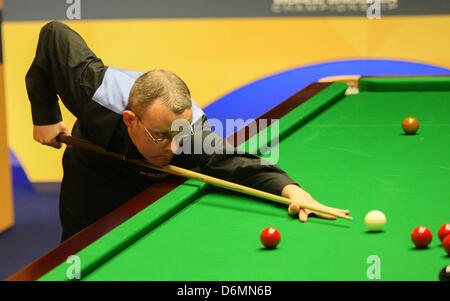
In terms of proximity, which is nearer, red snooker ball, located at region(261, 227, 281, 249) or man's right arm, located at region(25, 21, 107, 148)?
red snooker ball, located at region(261, 227, 281, 249)

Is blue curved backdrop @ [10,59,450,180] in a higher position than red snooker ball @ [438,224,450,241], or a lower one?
higher

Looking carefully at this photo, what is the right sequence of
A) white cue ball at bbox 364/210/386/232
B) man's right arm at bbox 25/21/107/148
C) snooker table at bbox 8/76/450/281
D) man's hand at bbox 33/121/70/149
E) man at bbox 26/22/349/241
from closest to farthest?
snooker table at bbox 8/76/450/281 < white cue ball at bbox 364/210/386/232 < man at bbox 26/22/349/241 < man's right arm at bbox 25/21/107/148 < man's hand at bbox 33/121/70/149

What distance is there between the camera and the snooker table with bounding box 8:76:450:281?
141 cm

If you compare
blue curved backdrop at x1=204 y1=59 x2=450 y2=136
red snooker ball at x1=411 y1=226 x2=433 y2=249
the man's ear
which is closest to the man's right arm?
the man's ear

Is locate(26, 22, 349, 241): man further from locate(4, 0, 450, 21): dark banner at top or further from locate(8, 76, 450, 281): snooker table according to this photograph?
locate(4, 0, 450, 21): dark banner at top

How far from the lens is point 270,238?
152cm

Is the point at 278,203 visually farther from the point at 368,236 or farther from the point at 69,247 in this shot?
the point at 69,247

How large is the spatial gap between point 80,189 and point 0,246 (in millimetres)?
1975

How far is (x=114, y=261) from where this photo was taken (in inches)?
58.2

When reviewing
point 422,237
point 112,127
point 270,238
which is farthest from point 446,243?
point 112,127

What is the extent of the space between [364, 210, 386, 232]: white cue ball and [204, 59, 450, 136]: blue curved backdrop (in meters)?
3.64

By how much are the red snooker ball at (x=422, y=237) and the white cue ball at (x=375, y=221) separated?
12 centimetres
